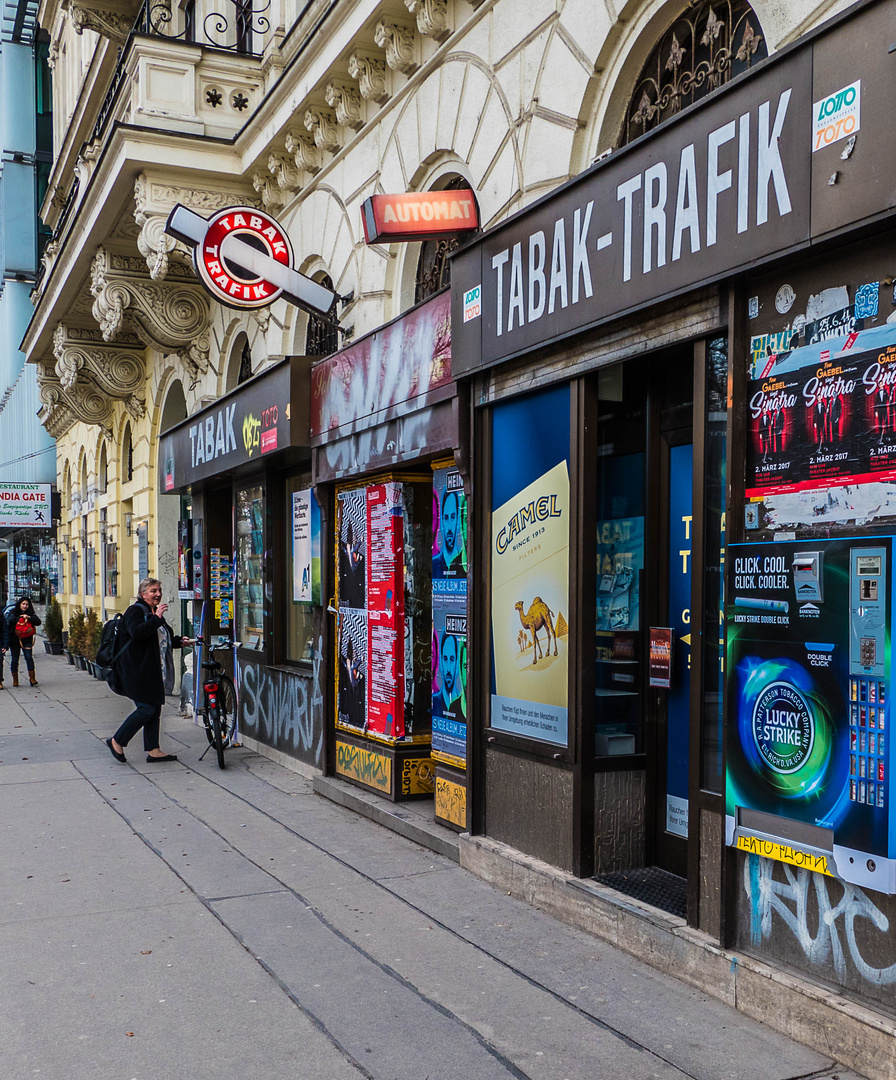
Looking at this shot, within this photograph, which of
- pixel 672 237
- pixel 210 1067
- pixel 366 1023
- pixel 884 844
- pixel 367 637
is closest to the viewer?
pixel 884 844

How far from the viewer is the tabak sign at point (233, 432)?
873 cm

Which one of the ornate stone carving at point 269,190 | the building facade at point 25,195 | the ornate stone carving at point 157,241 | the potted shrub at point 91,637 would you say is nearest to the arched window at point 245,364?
the ornate stone carving at point 157,241

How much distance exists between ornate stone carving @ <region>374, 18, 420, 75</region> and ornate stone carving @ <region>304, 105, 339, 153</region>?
146cm

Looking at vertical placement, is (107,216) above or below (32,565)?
above

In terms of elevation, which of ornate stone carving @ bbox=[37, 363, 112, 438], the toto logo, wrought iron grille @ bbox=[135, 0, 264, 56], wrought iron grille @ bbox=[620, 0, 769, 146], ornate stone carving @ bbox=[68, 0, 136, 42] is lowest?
the toto logo

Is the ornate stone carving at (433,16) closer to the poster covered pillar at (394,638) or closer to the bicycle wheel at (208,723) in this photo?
the poster covered pillar at (394,638)

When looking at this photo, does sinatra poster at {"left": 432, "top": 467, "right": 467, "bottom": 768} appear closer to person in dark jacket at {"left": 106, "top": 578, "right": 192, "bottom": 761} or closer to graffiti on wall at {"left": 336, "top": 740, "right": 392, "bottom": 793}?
graffiti on wall at {"left": 336, "top": 740, "right": 392, "bottom": 793}

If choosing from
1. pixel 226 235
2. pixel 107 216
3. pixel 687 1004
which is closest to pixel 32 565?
pixel 107 216

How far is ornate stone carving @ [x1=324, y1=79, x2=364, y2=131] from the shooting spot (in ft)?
28.7

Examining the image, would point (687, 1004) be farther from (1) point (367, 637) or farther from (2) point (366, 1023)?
(1) point (367, 637)

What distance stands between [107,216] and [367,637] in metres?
7.69

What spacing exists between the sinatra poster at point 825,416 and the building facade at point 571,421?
0.05ft

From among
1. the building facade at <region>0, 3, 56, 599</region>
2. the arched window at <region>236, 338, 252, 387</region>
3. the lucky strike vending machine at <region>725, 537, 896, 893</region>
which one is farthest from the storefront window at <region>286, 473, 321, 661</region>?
the building facade at <region>0, 3, 56, 599</region>

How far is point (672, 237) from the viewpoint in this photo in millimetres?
4371
